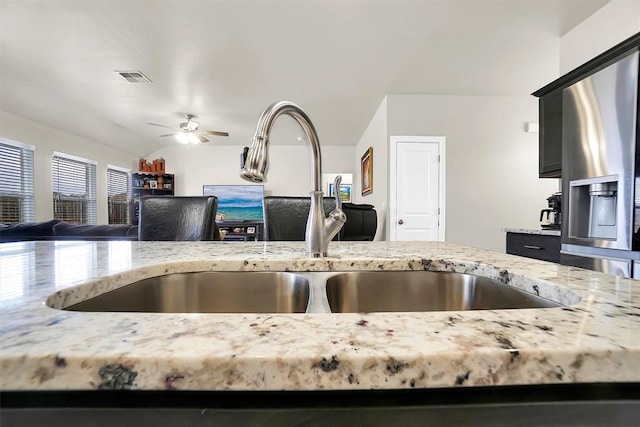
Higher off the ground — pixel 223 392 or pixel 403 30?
pixel 403 30

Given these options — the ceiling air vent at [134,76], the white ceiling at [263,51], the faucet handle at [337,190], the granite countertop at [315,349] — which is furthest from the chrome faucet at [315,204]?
the ceiling air vent at [134,76]

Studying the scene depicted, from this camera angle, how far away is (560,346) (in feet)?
0.85

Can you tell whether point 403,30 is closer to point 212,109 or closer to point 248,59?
point 248,59

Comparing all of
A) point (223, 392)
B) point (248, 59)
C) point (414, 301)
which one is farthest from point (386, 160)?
point (223, 392)

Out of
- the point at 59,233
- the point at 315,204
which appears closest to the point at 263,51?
the point at 59,233

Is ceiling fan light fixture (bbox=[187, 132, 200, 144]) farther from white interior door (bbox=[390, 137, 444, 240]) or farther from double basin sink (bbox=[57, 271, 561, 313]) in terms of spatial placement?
double basin sink (bbox=[57, 271, 561, 313])

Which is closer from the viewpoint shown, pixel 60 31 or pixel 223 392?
pixel 223 392

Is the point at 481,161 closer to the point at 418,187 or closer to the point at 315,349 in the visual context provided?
the point at 418,187

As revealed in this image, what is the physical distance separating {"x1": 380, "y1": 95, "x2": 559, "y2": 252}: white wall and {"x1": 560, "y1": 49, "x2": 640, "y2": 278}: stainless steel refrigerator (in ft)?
6.28

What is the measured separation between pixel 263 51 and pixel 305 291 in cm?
287

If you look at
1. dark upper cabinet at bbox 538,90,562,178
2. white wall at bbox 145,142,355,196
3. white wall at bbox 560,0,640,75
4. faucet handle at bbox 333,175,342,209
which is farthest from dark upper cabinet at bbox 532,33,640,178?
white wall at bbox 145,142,355,196

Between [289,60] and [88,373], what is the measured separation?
330 cm

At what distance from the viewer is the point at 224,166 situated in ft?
22.9

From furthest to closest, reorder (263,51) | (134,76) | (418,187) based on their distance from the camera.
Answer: (418,187), (134,76), (263,51)
